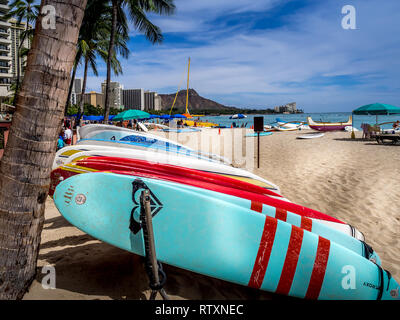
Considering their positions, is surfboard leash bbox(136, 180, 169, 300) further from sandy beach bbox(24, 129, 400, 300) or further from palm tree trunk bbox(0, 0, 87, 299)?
palm tree trunk bbox(0, 0, 87, 299)

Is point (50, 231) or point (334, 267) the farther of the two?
point (50, 231)

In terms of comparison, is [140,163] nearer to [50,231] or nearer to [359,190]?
[50,231]

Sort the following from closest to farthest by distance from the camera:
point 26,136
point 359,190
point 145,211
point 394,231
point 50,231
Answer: point 26,136 < point 145,211 < point 50,231 < point 394,231 < point 359,190

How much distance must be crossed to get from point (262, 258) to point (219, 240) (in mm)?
395

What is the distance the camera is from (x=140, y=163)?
311 cm

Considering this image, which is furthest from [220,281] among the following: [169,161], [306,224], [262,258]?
[169,161]

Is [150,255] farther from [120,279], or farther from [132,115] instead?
[132,115]

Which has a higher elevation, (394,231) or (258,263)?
(258,263)

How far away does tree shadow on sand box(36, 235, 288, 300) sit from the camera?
2.11 meters

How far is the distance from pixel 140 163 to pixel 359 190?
4.92 m

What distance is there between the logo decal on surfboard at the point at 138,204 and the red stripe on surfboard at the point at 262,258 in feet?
3.00

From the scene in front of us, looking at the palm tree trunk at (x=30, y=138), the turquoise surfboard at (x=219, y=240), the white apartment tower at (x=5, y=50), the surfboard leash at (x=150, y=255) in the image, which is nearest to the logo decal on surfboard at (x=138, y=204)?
the turquoise surfboard at (x=219, y=240)
